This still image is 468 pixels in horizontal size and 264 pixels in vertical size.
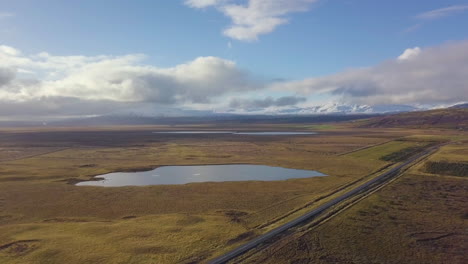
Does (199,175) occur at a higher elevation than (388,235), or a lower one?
higher

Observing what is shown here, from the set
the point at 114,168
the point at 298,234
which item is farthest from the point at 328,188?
the point at 114,168

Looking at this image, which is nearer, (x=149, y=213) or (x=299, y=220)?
(x=299, y=220)

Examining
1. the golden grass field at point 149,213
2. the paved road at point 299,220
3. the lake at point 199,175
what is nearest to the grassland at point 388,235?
the golden grass field at point 149,213

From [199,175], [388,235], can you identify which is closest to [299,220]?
[388,235]

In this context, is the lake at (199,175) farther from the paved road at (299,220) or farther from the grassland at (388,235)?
the grassland at (388,235)

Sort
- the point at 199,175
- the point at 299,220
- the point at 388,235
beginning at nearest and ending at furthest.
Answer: the point at 388,235
the point at 299,220
the point at 199,175

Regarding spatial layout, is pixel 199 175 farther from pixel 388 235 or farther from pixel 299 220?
pixel 388 235

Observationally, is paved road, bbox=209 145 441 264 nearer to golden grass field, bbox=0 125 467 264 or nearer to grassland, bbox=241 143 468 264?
golden grass field, bbox=0 125 467 264
